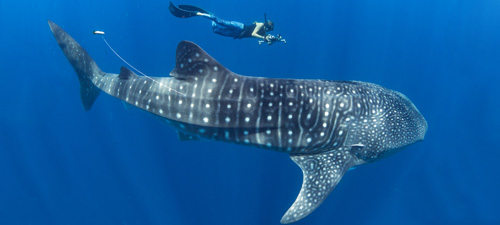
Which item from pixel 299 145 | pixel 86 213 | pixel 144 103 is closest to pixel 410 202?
pixel 299 145

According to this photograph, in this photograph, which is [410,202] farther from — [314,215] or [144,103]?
[144,103]

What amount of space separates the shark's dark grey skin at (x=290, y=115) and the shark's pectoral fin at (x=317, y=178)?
0.5 inches

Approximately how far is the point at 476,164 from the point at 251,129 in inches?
431

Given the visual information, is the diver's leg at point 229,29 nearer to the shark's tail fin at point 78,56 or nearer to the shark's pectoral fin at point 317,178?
the shark's tail fin at point 78,56

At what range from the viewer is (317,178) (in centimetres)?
454

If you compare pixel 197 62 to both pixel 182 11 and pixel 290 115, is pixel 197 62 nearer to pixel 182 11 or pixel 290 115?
pixel 290 115

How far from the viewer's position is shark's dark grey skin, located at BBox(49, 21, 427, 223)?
4.50m

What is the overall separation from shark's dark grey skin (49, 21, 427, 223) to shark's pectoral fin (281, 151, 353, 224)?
1 cm

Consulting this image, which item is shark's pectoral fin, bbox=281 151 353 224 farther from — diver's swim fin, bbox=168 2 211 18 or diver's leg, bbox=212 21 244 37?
diver's swim fin, bbox=168 2 211 18

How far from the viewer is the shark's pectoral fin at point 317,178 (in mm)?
4297

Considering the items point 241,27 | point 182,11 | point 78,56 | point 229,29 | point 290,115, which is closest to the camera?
point 290,115

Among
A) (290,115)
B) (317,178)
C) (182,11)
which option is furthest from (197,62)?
(182,11)

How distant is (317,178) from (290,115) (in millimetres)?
1115

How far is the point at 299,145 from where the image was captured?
467cm
